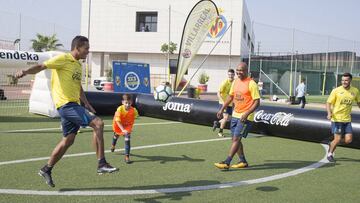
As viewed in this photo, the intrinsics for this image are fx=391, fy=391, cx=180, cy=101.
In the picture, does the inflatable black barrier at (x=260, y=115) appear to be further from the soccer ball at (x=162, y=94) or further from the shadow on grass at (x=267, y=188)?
the shadow on grass at (x=267, y=188)

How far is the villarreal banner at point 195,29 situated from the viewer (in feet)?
52.7

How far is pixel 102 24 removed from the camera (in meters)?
46.2

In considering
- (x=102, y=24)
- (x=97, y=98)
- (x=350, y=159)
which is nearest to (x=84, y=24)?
(x=102, y=24)

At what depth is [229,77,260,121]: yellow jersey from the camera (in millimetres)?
6322

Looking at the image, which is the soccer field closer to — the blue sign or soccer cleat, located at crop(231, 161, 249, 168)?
soccer cleat, located at crop(231, 161, 249, 168)

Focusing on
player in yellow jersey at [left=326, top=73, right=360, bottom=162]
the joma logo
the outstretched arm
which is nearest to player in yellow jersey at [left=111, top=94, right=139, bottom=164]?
the outstretched arm

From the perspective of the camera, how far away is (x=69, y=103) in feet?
16.1

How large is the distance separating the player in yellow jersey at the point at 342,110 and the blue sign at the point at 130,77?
12615mm

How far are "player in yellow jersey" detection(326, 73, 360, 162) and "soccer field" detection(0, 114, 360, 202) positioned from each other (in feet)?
1.61

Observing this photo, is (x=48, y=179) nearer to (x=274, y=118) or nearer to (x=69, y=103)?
(x=69, y=103)

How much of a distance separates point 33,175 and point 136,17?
136 feet

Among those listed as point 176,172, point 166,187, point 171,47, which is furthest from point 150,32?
point 166,187

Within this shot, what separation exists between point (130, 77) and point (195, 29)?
486 cm

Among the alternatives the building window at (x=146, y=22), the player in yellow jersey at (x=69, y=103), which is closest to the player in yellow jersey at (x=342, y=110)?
the player in yellow jersey at (x=69, y=103)
